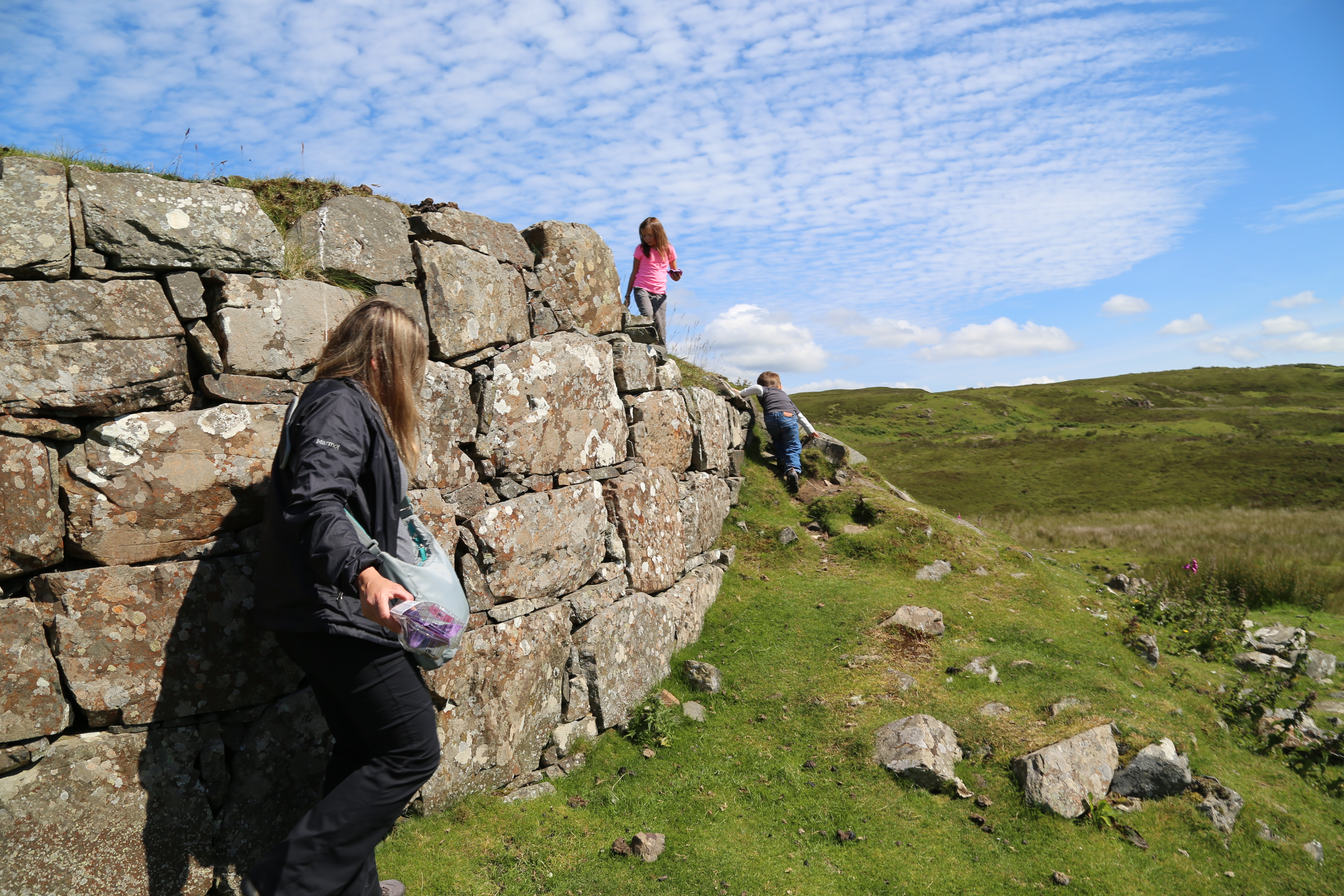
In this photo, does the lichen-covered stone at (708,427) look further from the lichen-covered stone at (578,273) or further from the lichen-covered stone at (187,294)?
the lichen-covered stone at (187,294)

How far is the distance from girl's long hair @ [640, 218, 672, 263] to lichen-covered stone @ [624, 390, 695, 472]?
2.58 m

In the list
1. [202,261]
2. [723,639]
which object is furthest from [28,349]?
[723,639]

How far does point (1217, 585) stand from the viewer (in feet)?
44.3

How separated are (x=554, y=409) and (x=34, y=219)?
3826 mm

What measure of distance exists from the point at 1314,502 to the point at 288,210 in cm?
4319

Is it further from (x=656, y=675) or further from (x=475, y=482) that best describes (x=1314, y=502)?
(x=475, y=482)

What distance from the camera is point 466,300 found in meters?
5.98

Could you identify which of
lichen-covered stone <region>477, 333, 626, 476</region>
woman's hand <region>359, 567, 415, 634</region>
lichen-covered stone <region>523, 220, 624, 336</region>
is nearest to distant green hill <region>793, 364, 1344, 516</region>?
lichen-covered stone <region>523, 220, 624, 336</region>

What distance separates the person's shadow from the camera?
3977 mm

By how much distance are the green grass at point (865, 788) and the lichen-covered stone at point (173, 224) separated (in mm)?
3986

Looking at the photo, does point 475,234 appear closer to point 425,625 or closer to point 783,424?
point 425,625

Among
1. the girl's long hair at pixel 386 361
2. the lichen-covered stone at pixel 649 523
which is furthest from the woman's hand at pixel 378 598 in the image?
the lichen-covered stone at pixel 649 523

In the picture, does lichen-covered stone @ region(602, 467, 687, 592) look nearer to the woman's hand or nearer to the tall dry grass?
the woman's hand

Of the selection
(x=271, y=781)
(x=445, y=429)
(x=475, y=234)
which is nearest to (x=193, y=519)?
(x=271, y=781)
